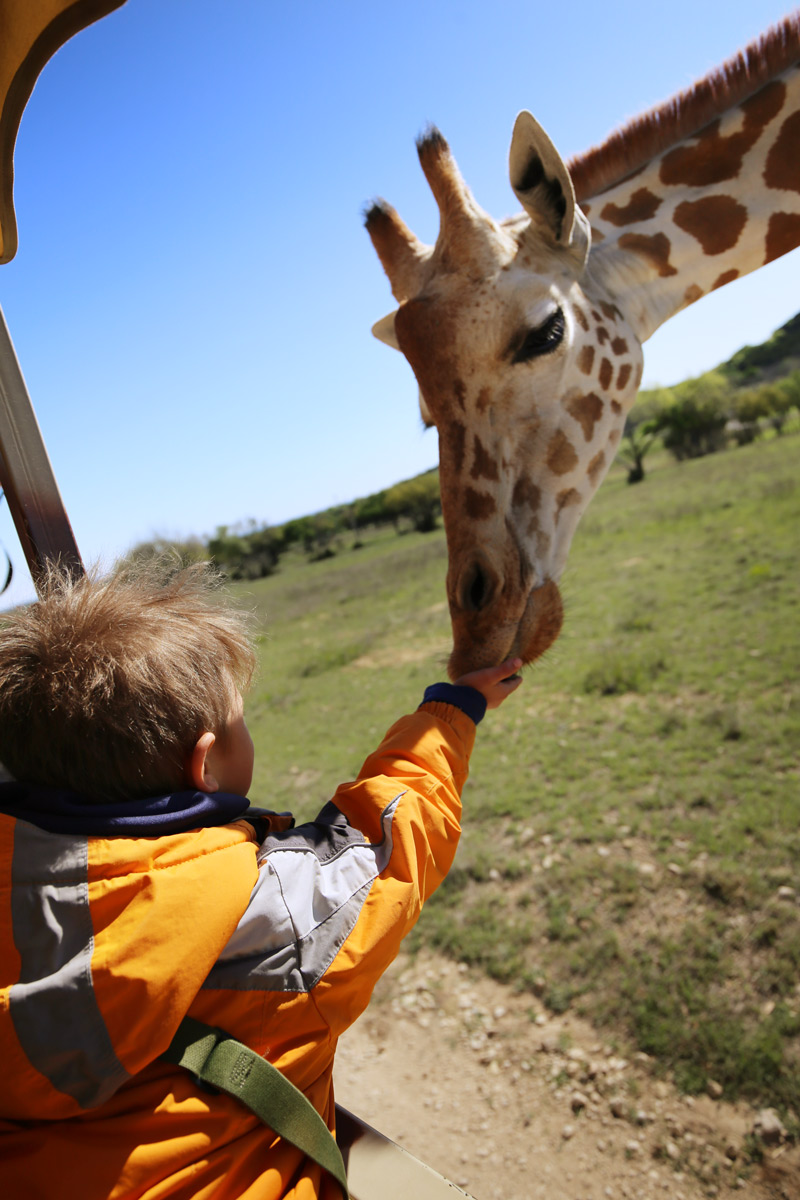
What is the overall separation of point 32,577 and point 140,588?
0.40 m

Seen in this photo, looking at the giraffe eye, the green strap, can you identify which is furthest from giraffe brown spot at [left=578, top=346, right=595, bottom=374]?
the green strap

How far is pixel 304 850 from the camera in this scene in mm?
1061

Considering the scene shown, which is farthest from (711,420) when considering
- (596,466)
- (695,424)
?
(596,466)

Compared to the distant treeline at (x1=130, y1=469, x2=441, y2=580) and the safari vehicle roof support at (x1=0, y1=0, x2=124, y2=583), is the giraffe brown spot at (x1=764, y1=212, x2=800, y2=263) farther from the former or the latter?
the distant treeline at (x1=130, y1=469, x2=441, y2=580)

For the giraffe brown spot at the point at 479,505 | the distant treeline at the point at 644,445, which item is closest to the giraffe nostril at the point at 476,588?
the giraffe brown spot at the point at 479,505

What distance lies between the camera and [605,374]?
220 cm

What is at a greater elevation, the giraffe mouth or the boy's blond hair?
the boy's blond hair

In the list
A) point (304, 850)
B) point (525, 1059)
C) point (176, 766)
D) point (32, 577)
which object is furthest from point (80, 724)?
point (525, 1059)

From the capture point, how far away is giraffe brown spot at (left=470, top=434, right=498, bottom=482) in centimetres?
203

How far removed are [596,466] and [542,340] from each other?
0.47 metres

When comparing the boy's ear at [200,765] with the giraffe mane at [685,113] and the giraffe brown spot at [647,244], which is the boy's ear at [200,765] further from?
the giraffe mane at [685,113]

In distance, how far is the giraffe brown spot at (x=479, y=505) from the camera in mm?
2004

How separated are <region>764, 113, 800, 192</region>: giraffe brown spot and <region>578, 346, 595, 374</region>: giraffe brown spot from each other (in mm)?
1008

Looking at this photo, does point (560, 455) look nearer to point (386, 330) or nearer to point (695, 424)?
point (386, 330)
